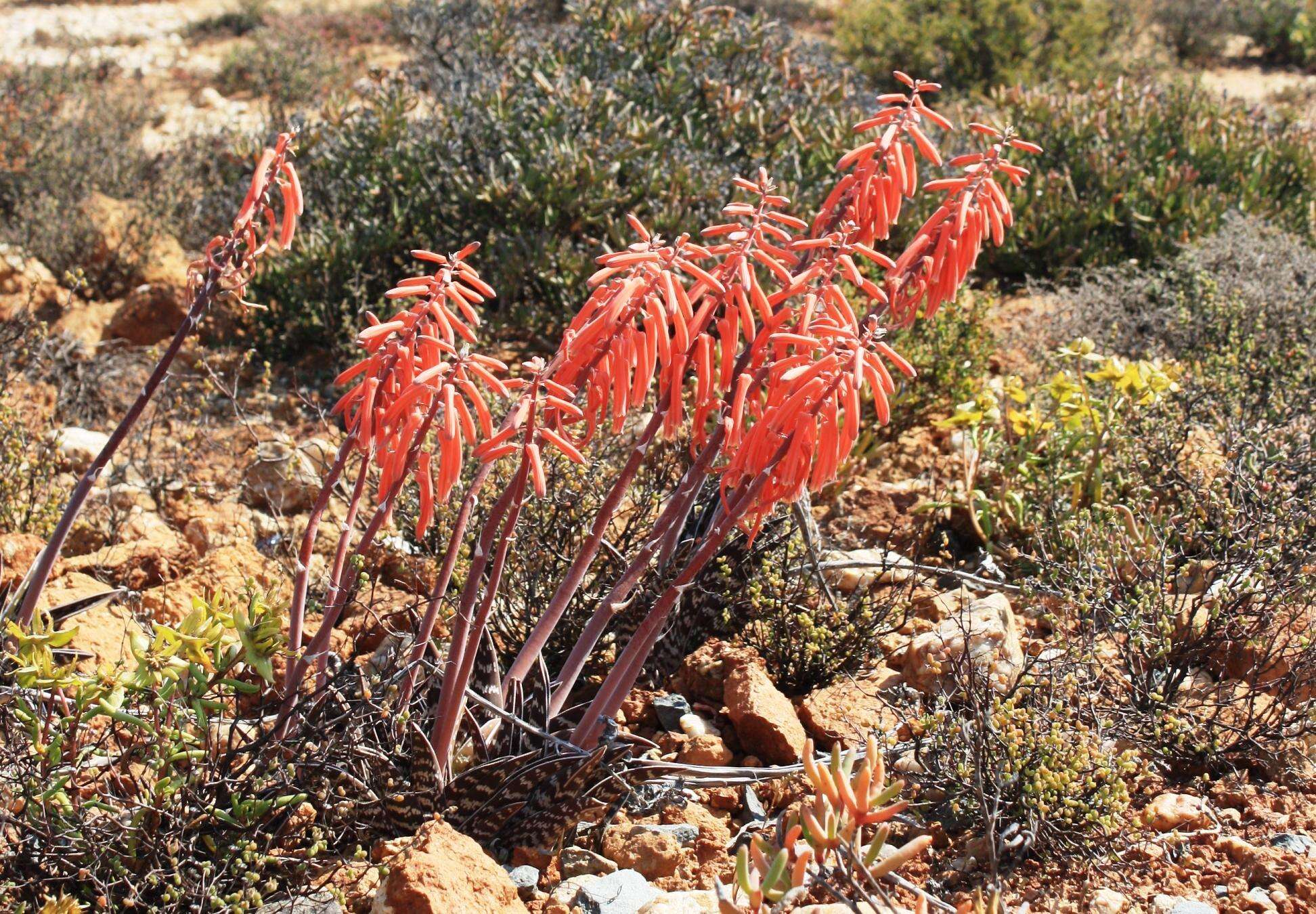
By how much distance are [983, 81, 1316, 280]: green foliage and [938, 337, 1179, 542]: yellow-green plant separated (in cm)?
227

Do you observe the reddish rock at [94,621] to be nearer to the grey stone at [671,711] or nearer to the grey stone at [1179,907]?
the grey stone at [671,711]

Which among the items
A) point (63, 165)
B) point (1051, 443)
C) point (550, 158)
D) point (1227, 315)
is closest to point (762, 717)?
point (1051, 443)

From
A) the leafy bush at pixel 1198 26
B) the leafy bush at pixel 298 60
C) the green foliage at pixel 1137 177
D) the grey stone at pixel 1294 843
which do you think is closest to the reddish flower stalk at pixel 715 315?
the grey stone at pixel 1294 843

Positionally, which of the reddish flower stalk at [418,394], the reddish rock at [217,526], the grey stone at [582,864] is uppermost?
the reddish flower stalk at [418,394]

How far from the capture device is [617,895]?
7.82 ft

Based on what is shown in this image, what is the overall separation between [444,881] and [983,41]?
398 inches

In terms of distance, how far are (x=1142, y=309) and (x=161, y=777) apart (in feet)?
16.3

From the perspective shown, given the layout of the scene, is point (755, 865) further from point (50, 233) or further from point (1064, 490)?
point (50, 233)

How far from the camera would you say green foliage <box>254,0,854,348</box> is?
5617mm

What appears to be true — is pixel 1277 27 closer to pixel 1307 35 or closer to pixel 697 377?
pixel 1307 35

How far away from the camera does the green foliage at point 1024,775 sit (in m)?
2.49

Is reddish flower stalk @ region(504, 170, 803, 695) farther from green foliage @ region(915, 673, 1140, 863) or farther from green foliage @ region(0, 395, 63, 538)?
green foliage @ region(0, 395, 63, 538)

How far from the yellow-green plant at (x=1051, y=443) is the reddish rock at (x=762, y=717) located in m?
A: 1.22

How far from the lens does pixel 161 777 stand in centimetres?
218
